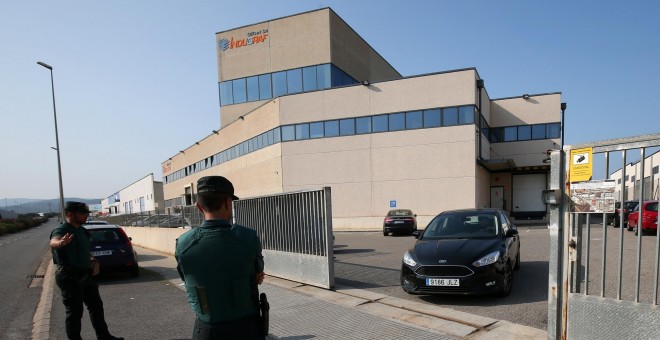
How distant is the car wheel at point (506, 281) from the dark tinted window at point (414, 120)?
18712 mm

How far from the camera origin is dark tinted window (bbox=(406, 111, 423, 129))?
24.2 meters

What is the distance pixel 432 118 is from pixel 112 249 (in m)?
19.6

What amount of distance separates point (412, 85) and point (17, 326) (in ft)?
73.9

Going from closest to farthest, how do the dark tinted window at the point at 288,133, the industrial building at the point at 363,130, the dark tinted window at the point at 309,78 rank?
the industrial building at the point at 363,130 < the dark tinted window at the point at 288,133 < the dark tinted window at the point at 309,78

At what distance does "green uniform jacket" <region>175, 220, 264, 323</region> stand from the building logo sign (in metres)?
33.8

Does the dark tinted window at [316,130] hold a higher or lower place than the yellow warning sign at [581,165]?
higher

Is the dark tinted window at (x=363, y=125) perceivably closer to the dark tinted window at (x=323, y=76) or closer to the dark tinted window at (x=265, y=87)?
the dark tinted window at (x=323, y=76)

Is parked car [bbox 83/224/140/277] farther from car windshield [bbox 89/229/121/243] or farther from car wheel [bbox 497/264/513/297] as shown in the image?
car wheel [bbox 497/264/513/297]

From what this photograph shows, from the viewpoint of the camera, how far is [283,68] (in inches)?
1288

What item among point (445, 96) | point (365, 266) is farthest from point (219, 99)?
point (365, 266)

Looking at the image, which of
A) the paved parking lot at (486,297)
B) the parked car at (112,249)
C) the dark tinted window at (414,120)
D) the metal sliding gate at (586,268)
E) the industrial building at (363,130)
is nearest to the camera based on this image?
the metal sliding gate at (586,268)

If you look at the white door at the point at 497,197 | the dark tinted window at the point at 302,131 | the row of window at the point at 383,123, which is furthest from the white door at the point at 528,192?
the dark tinted window at the point at 302,131

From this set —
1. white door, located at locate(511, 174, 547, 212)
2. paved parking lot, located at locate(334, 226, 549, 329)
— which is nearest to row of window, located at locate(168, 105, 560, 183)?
white door, located at locate(511, 174, 547, 212)

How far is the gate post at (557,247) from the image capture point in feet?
11.5
